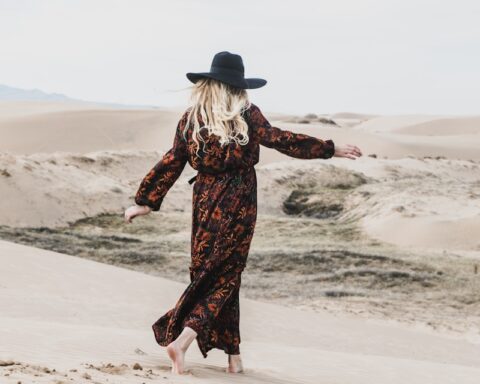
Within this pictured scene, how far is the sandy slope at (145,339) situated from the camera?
4.12 meters

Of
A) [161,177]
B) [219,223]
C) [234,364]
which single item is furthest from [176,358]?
[161,177]

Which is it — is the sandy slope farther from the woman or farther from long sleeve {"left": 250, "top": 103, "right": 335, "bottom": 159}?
long sleeve {"left": 250, "top": 103, "right": 335, "bottom": 159}

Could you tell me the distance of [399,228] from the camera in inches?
577

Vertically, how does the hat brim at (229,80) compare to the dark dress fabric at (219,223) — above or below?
above

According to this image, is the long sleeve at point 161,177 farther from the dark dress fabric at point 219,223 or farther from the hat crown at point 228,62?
the hat crown at point 228,62

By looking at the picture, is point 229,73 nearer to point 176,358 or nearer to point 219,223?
point 219,223

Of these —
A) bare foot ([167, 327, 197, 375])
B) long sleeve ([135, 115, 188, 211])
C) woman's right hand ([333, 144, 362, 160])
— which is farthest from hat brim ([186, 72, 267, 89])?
bare foot ([167, 327, 197, 375])

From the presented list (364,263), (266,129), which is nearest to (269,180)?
(364,263)

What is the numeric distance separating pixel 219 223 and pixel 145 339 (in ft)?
4.93

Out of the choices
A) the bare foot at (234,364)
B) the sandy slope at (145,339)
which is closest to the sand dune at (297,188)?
the sandy slope at (145,339)

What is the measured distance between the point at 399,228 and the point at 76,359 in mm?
11005

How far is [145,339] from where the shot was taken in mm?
5477

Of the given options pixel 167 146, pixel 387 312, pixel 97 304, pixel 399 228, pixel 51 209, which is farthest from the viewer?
pixel 167 146

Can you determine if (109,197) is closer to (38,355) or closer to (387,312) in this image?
(387,312)
